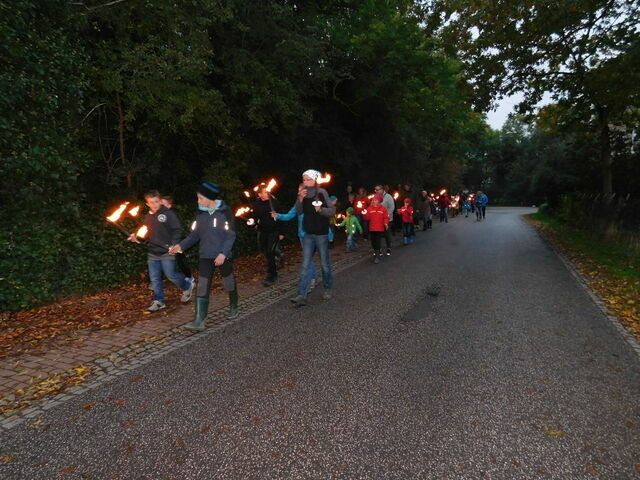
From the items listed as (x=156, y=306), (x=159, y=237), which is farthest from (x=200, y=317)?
(x=159, y=237)

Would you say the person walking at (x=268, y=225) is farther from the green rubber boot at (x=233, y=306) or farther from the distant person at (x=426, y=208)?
the distant person at (x=426, y=208)

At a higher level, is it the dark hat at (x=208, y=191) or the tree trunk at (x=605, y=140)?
the tree trunk at (x=605, y=140)

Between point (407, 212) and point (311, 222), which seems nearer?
point (311, 222)

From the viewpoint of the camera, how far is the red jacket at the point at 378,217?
1078cm

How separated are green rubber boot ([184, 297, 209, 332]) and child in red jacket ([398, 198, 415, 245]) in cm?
986

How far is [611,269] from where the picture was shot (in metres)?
9.34

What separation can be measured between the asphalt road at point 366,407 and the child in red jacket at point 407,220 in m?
8.41

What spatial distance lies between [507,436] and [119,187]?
901 centimetres

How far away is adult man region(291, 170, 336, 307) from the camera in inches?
256

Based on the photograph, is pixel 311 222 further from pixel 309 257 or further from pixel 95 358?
pixel 95 358

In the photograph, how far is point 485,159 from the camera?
7731 cm

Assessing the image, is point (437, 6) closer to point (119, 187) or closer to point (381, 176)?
point (381, 176)

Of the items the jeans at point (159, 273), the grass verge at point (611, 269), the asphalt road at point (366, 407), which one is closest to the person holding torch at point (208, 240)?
the asphalt road at point (366, 407)

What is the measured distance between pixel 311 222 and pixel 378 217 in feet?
14.7
